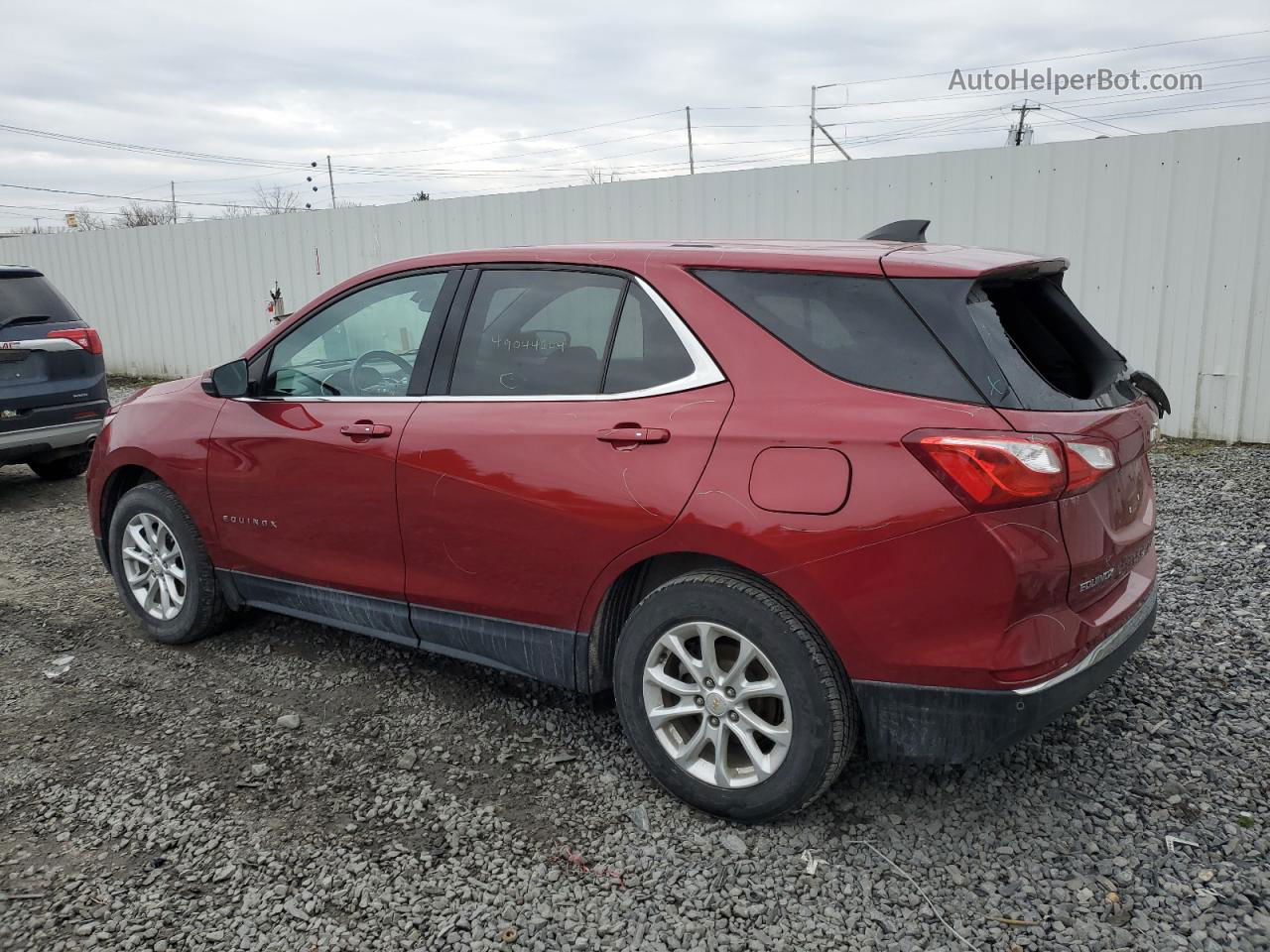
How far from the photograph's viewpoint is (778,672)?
262cm

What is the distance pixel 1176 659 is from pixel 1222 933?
1711 mm

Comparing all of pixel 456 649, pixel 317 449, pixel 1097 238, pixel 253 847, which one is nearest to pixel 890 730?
pixel 456 649

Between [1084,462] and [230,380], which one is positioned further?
[230,380]

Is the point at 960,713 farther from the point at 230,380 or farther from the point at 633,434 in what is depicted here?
the point at 230,380

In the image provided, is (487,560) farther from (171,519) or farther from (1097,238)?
(1097,238)

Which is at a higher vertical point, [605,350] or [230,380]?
[605,350]

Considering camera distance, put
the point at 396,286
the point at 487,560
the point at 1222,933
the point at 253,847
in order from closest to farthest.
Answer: the point at 1222,933, the point at 253,847, the point at 487,560, the point at 396,286

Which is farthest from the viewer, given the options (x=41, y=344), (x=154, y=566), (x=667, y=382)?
(x=41, y=344)

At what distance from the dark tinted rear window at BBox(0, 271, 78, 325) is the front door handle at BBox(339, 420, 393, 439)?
4.94 metres

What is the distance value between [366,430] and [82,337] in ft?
16.8

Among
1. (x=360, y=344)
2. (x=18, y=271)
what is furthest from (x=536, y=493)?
(x=18, y=271)

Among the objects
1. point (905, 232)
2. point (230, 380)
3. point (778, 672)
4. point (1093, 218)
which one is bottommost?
point (778, 672)

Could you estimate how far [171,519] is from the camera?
4.22m

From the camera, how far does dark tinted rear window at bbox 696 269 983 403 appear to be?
2500 mm
